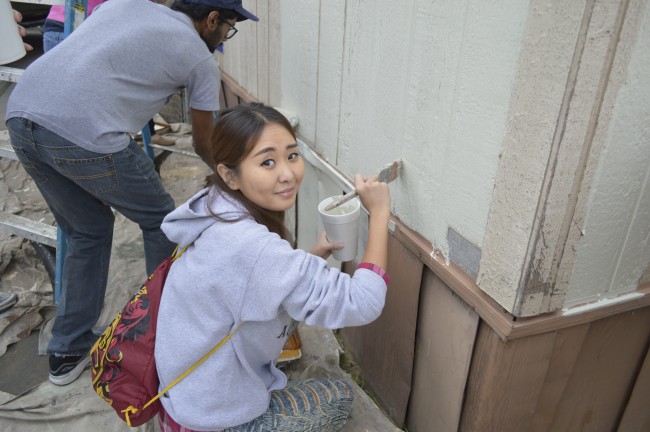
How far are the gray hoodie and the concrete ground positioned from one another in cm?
73

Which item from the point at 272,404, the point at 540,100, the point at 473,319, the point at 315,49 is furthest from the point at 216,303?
the point at 315,49

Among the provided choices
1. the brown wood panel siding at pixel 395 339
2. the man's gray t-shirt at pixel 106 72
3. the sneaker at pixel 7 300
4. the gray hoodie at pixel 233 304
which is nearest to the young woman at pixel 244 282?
the gray hoodie at pixel 233 304

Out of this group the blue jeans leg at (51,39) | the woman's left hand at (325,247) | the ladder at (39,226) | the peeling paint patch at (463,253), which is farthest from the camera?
the blue jeans leg at (51,39)

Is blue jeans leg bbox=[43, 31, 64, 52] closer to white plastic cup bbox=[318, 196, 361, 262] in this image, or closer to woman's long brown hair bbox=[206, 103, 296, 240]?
woman's long brown hair bbox=[206, 103, 296, 240]

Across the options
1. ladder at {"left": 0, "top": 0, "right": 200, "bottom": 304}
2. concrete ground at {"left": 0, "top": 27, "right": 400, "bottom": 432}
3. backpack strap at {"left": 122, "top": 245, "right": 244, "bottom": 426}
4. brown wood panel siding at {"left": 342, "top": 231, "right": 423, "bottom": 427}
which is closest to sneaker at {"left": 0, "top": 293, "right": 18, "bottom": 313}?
concrete ground at {"left": 0, "top": 27, "right": 400, "bottom": 432}

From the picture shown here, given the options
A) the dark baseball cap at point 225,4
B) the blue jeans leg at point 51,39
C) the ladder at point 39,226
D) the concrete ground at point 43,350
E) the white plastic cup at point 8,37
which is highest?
the dark baseball cap at point 225,4

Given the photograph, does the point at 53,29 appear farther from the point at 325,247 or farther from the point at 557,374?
the point at 557,374

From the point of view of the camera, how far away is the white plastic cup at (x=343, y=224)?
1787 millimetres

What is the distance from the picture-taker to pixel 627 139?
130 centimetres

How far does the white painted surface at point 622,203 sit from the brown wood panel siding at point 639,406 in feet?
1.49

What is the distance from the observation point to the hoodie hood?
1.64m

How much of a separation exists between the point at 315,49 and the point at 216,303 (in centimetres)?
143

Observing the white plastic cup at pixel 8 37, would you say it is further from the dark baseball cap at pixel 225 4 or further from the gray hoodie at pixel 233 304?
the gray hoodie at pixel 233 304

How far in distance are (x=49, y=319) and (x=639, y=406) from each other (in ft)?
9.86
